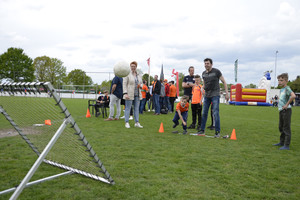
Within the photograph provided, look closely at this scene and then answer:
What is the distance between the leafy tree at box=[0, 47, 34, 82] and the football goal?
→ 172 ft

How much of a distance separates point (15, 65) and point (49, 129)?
187ft

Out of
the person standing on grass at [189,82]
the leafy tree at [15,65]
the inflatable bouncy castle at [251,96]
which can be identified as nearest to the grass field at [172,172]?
the person standing on grass at [189,82]

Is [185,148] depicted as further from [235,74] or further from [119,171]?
[235,74]

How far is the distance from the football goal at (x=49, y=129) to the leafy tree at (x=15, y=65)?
172ft

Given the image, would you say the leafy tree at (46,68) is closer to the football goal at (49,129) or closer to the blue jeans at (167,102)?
the blue jeans at (167,102)

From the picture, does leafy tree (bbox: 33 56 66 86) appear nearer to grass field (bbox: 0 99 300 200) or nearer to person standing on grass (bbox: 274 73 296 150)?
grass field (bbox: 0 99 300 200)

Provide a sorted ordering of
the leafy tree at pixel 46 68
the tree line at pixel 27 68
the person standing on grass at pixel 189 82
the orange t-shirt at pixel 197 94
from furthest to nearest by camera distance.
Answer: the leafy tree at pixel 46 68 → the tree line at pixel 27 68 → the person standing on grass at pixel 189 82 → the orange t-shirt at pixel 197 94

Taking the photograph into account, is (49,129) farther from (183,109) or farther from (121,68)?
(183,109)

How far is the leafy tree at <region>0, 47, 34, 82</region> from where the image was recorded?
49812mm

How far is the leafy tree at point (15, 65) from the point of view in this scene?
4981 cm

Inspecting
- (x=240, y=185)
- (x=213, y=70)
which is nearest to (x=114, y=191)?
(x=240, y=185)

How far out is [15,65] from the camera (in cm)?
5119

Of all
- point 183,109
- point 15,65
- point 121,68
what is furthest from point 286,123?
point 15,65

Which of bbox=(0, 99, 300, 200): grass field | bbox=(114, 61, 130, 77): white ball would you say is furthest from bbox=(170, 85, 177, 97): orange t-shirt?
bbox=(0, 99, 300, 200): grass field
